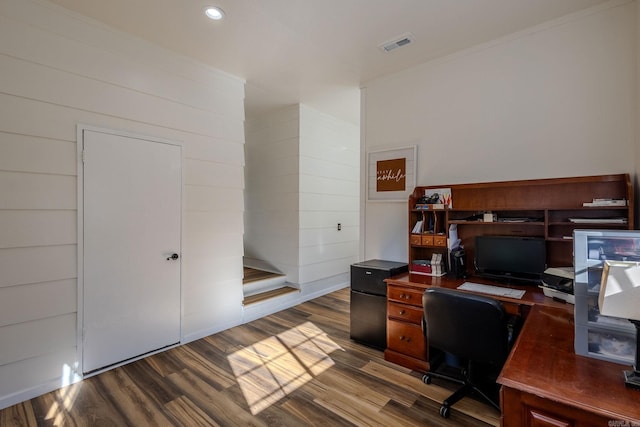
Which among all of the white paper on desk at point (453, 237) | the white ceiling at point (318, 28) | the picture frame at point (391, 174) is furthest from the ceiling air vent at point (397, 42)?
the white paper on desk at point (453, 237)

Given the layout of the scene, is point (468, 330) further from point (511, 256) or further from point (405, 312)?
point (511, 256)

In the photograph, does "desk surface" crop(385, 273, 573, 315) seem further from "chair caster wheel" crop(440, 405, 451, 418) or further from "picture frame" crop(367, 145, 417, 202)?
"picture frame" crop(367, 145, 417, 202)

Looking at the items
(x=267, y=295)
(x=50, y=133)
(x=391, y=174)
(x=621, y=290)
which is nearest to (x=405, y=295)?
(x=391, y=174)

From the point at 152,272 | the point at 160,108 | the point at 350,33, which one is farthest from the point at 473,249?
the point at 160,108

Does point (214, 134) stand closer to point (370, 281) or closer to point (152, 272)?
point (152, 272)

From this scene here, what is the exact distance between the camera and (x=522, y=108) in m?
2.61

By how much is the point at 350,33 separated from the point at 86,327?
11.2ft

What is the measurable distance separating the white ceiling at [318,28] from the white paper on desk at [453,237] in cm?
176

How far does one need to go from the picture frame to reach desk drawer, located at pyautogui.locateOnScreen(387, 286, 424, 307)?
108cm

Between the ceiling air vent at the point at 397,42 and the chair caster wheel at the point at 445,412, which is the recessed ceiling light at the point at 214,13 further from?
the chair caster wheel at the point at 445,412

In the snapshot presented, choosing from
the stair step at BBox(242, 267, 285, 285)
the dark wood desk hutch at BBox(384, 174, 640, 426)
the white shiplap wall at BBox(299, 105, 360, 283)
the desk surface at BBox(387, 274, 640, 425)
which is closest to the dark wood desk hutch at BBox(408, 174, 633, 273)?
the dark wood desk hutch at BBox(384, 174, 640, 426)

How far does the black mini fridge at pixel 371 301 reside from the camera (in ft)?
9.56

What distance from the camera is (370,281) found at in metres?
3.01

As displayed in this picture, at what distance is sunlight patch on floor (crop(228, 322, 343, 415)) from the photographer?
7.53 feet
